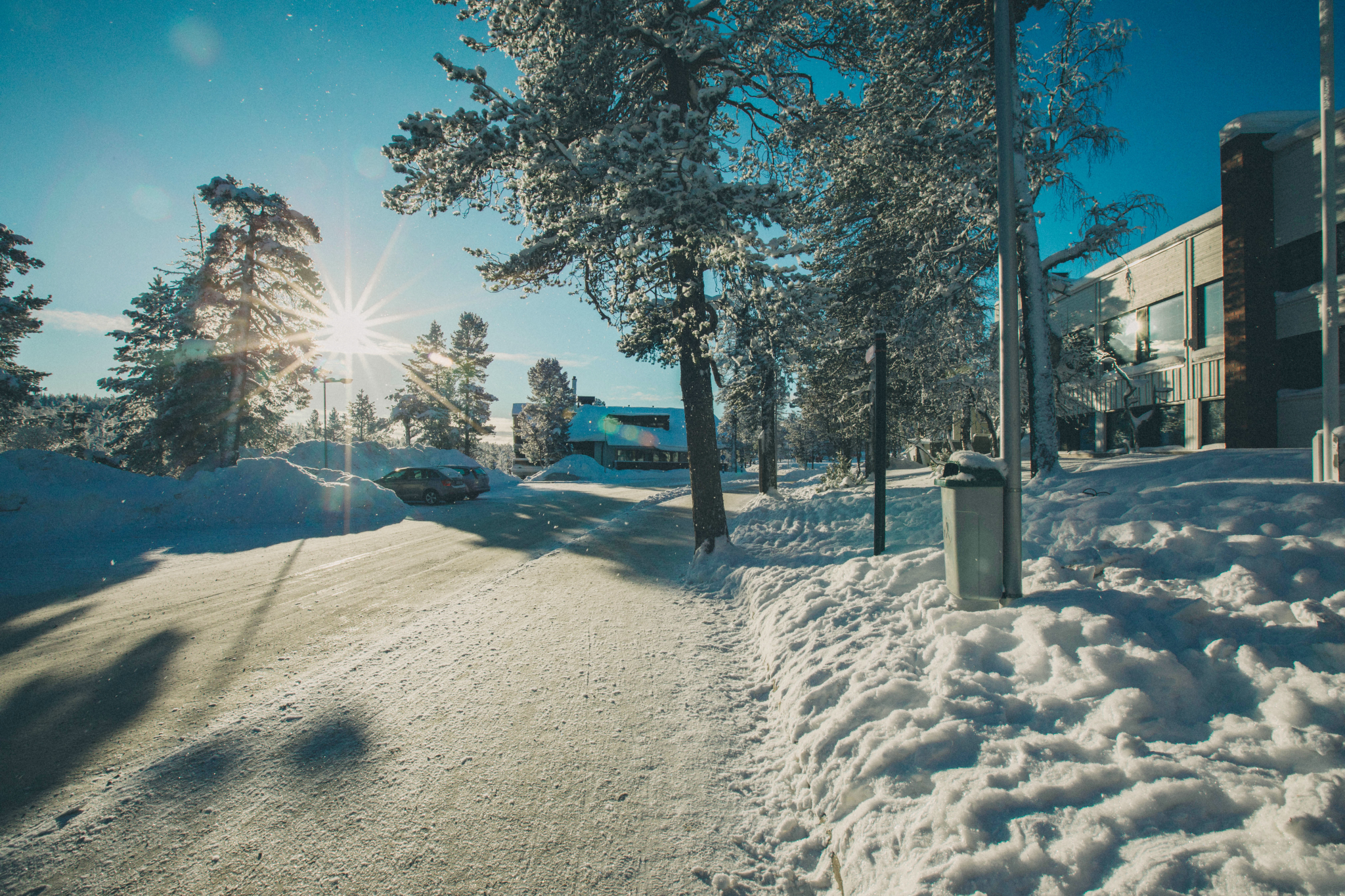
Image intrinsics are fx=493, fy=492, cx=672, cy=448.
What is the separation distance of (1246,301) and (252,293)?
119 feet

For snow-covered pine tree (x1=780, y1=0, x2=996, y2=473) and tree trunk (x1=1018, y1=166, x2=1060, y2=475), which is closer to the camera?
snow-covered pine tree (x1=780, y1=0, x2=996, y2=473)

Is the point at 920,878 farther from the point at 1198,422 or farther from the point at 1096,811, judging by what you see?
the point at 1198,422

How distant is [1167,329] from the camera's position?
1769 centimetres

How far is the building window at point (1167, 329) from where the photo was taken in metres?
17.0

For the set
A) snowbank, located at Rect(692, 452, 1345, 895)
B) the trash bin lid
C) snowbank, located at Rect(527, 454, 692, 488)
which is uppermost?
the trash bin lid

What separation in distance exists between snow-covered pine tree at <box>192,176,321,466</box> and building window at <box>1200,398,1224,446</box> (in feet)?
118

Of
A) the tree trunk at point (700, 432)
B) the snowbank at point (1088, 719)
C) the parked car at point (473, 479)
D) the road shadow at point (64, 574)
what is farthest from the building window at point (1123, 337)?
the road shadow at point (64, 574)

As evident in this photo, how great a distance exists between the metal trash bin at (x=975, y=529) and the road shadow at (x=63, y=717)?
6.30m

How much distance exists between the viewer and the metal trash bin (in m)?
4.23

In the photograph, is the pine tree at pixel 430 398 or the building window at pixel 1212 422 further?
the pine tree at pixel 430 398

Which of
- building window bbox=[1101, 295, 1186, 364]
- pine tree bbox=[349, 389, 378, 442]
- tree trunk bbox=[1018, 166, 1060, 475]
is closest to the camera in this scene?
tree trunk bbox=[1018, 166, 1060, 475]

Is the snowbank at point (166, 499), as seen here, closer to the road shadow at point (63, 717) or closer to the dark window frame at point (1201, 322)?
the road shadow at point (63, 717)

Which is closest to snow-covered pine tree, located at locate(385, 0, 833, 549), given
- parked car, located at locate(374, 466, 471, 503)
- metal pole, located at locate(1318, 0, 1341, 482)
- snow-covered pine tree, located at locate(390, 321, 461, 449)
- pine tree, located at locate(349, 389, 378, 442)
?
metal pole, located at locate(1318, 0, 1341, 482)

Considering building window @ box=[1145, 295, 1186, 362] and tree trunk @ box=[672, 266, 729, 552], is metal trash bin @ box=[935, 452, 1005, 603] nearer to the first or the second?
tree trunk @ box=[672, 266, 729, 552]
